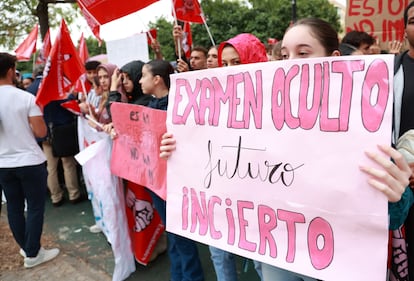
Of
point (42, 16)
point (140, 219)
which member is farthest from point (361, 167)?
point (42, 16)

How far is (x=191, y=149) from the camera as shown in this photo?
1548 mm

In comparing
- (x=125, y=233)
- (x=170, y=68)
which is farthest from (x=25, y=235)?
(x=170, y=68)

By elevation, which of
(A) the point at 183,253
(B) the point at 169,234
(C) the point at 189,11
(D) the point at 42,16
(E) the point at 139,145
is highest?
(D) the point at 42,16

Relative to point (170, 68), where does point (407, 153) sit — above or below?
below

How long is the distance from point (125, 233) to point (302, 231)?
187 cm

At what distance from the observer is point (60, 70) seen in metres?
2.97

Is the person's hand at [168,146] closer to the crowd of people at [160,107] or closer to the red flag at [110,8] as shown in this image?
the crowd of people at [160,107]

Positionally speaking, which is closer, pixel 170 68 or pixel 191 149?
pixel 191 149

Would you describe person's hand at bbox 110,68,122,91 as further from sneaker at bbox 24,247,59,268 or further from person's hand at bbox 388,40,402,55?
person's hand at bbox 388,40,402,55

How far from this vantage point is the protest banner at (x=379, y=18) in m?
3.23

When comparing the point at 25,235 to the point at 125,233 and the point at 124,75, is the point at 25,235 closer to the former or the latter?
the point at 125,233

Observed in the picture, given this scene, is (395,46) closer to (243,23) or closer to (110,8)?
(110,8)

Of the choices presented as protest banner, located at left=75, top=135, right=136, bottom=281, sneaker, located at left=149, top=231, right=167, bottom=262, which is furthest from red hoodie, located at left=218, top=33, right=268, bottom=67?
sneaker, located at left=149, top=231, right=167, bottom=262

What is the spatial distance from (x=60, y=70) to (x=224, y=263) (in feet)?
6.83
